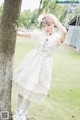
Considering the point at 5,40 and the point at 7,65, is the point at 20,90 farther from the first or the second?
the point at 5,40

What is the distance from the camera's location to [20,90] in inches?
240

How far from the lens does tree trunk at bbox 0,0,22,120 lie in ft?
19.8

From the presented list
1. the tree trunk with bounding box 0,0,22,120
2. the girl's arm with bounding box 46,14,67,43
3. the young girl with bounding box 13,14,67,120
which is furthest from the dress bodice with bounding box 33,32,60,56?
the tree trunk with bounding box 0,0,22,120

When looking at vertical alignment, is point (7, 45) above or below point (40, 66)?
above

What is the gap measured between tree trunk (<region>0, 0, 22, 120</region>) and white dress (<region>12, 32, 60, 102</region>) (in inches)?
8.3

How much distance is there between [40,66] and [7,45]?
664 mm

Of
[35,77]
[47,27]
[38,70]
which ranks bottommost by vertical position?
→ [35,77]

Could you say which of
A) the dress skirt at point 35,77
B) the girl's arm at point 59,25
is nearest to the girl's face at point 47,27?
the girl's arm at point 59,25

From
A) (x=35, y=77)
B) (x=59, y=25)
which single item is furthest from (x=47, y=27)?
(x=35, y=77)

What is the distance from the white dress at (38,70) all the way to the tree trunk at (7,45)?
0.21 m

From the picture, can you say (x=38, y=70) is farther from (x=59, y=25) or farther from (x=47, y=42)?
(x=59, y=25)

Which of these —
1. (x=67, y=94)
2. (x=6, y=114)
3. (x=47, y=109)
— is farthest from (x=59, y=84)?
(x=6, y=114)

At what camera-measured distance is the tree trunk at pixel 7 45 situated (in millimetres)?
6043

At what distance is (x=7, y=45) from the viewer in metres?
6.11
